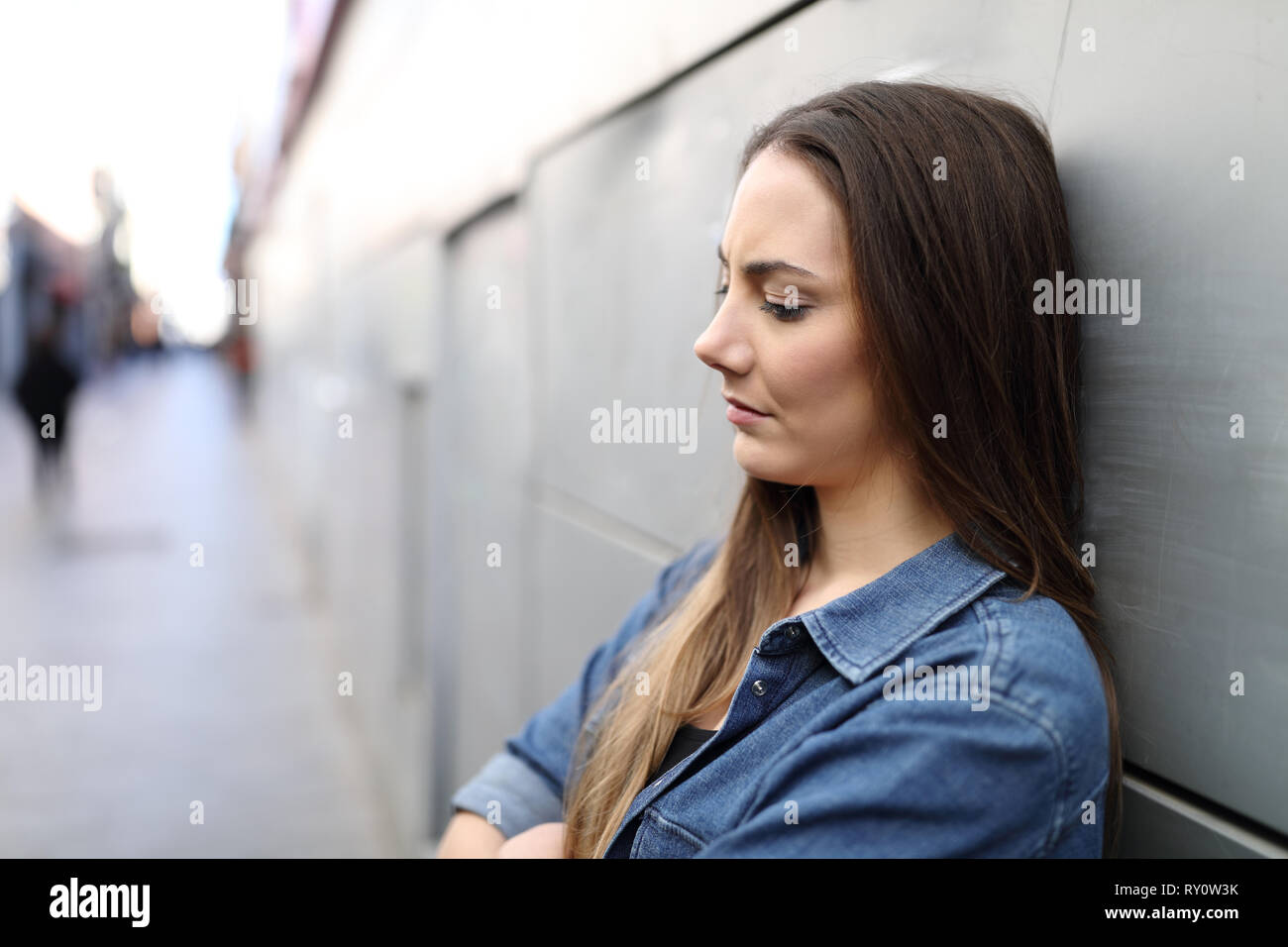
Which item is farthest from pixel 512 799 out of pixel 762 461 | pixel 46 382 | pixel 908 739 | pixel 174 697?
pixel 46 382

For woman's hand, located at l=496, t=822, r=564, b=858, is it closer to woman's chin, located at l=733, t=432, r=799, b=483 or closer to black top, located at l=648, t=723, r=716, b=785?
black top, located at l=648, t=723, r=716, b=785

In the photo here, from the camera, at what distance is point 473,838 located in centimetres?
176

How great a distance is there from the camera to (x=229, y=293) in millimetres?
25656

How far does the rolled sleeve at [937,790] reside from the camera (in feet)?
3.20

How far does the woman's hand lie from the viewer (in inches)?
62.7

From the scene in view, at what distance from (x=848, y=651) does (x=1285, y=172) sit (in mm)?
608

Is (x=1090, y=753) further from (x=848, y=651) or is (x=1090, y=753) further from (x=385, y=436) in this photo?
(x=385, y=436)

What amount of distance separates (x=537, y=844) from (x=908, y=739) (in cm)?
79

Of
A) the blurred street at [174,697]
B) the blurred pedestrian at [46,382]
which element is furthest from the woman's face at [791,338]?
the blurred pedestrian at [46,382]

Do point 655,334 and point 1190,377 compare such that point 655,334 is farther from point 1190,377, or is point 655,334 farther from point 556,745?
point 1190,377

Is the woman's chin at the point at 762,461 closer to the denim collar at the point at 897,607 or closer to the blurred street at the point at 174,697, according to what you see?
the denim collar at the point at 897,607

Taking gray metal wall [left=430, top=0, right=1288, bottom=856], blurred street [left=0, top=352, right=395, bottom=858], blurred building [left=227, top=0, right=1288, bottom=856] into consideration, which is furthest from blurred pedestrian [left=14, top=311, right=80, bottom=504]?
gray metal wall [left=430, top=0, right=1288, bottom=856]
